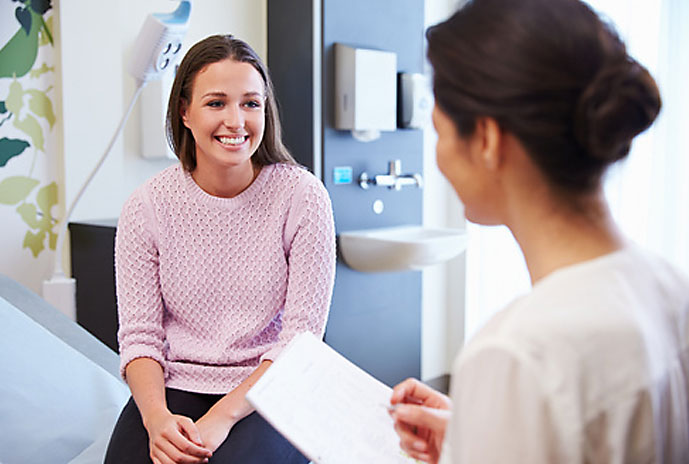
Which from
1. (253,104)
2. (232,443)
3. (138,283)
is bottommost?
(232,443)

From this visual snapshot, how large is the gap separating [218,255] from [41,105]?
113 centimetres

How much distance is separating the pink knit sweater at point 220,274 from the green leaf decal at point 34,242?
0.93 m

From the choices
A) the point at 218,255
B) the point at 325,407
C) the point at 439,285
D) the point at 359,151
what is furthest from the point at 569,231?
the point at 439,285

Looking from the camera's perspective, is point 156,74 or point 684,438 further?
point 156,74

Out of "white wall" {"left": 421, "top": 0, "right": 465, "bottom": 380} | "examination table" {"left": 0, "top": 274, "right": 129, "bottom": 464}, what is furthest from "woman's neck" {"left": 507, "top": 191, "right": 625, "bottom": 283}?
"white wall" {"left": 421, "top": 0, "right": 465, "bottom": 380}

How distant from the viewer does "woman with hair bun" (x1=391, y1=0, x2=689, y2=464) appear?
1.81 ft

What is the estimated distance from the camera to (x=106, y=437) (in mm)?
1396

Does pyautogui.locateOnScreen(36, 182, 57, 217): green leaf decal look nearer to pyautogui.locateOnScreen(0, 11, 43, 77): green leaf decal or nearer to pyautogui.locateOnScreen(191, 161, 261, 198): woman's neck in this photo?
pyautogui.locateOnScreen(0, 11, 43, 77): green leaf decal

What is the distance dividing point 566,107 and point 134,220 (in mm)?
996

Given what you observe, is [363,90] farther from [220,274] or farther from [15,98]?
[220,274]

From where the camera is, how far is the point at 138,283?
1.39m

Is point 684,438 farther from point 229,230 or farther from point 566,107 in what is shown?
point 229,230

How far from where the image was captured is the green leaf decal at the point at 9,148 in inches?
83.2

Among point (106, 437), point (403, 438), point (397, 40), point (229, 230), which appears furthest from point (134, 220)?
point (397, 40)
